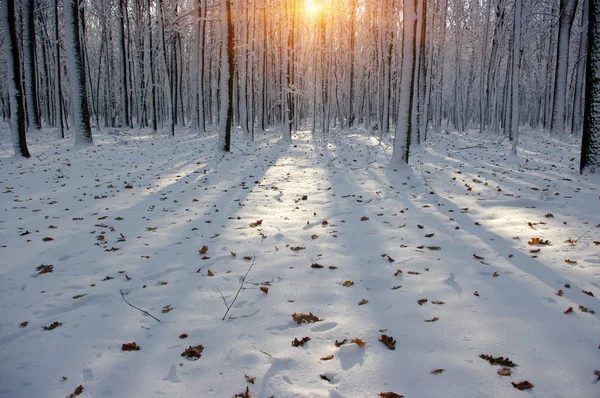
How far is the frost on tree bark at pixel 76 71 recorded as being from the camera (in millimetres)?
12266

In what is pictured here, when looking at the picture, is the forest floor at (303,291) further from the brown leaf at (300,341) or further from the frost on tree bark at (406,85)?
the frost on tree bark at (406,85)

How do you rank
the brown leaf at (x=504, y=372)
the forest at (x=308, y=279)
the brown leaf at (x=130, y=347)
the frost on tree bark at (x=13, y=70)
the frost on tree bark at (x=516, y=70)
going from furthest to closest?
the frost on tree bark at (x=516, y=70) < the frost on tree bark at (x=13, y=70) < the brown leaf at (x=130, y=347) < the forest at (x=308, y=279) < the brown leaf at (x=504, y=372)

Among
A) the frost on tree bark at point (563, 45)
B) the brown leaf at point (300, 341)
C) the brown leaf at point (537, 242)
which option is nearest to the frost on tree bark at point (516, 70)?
the frost on tree bark at point (563, 45)

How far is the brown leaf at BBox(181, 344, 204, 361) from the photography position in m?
2.51

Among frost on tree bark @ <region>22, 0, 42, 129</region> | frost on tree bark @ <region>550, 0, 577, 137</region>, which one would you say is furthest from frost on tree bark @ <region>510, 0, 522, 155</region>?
frost on tree bark @ <region>22, 0, 42, 129</region>

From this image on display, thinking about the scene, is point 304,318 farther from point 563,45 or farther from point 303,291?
point 563,45

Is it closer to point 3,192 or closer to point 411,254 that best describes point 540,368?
point 411,254

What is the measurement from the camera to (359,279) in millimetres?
3660

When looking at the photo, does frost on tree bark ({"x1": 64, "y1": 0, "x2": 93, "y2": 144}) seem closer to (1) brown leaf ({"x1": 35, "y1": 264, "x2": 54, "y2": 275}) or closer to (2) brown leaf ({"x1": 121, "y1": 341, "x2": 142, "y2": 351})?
(1) brown leaf ({"x1": 35, "y1": 264, "x2": 54, "y2": 275})

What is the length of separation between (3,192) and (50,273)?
186 inches

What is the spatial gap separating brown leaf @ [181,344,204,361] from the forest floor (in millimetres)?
29

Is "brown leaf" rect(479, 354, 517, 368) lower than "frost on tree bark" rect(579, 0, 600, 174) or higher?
lower

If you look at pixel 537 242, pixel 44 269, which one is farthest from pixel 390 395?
pixel 44 269

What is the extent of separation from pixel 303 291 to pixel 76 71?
1299cm
